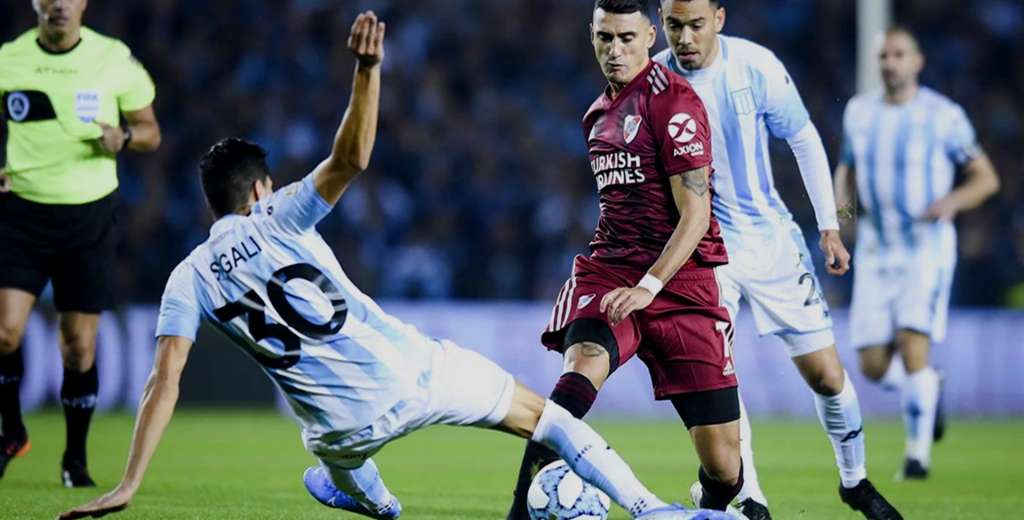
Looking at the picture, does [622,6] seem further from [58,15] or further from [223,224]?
[58,15]

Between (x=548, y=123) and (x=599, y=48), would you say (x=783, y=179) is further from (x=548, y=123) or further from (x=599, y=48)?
(x=548, y=123)

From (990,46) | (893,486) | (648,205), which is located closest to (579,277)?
(648,205)

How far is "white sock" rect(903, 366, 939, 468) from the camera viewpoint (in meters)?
9.56

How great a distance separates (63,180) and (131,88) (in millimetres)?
627

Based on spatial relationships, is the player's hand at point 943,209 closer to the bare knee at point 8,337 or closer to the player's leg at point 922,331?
the player's leg at point 922,331

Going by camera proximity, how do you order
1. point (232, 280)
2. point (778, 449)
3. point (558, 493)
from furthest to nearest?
1. point (778, 449)
2. point (558, 493)
3. point (232, 280)

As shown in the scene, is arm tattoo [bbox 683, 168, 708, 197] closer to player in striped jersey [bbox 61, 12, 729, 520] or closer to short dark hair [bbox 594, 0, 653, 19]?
short dark hair [bbox 594, 0, 653, 19]

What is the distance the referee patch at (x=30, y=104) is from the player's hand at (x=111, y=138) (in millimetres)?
320

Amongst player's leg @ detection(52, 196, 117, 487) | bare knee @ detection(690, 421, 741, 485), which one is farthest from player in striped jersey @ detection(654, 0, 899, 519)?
player's leg @ detection(52, 196, 117, 487)

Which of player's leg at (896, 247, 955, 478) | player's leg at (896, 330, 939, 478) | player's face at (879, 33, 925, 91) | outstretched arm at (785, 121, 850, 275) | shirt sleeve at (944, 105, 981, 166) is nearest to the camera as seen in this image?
outstretched arm at (785, 121, 850, 275)

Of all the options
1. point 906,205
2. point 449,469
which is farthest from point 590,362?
point 906,205

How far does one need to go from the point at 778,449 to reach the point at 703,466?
5461mm

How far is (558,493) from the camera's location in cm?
596

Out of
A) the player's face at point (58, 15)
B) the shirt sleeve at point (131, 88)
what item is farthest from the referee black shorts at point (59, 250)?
the player's face at point (58, 15)
